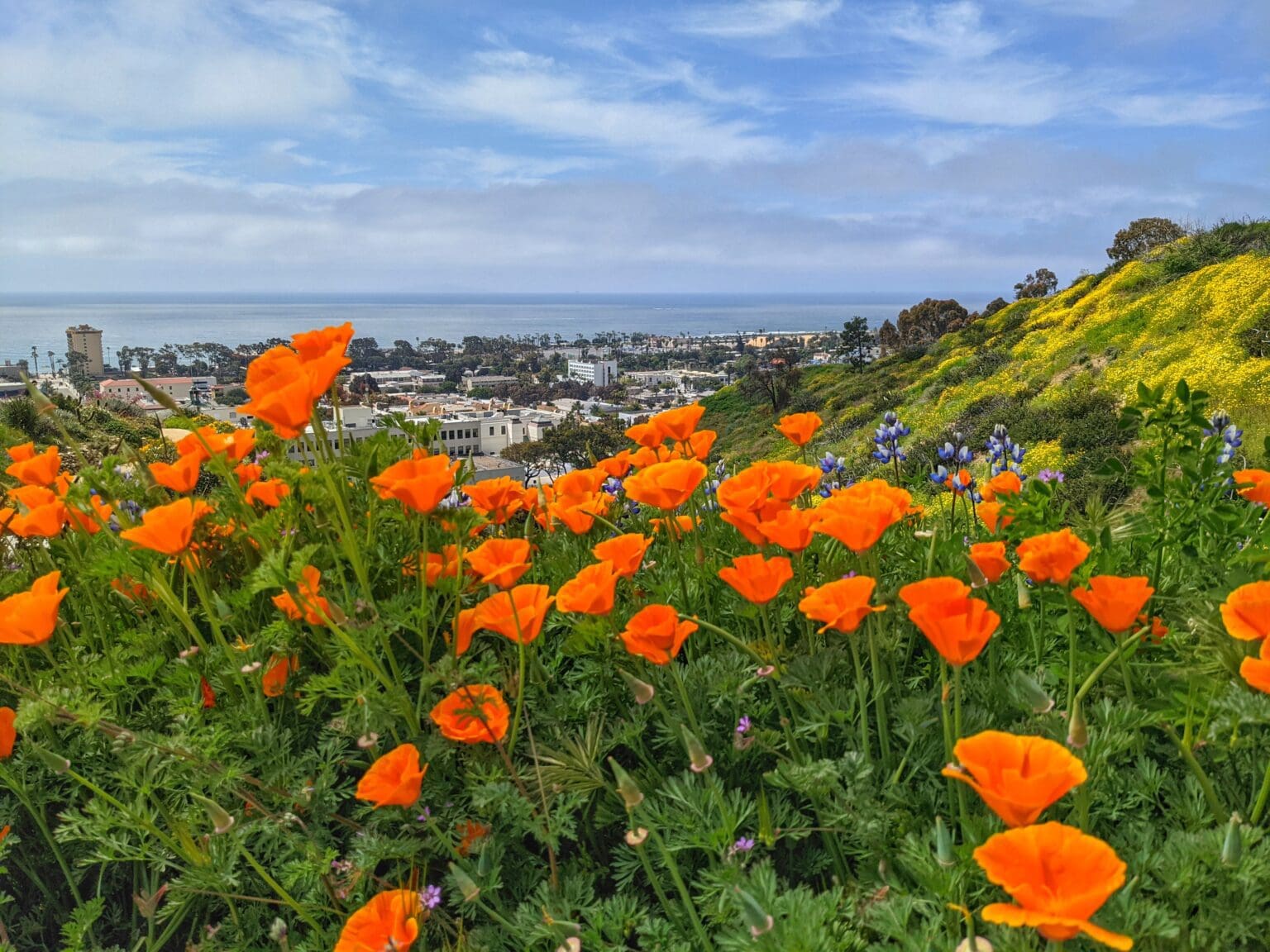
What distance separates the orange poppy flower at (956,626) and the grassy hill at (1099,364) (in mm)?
5571

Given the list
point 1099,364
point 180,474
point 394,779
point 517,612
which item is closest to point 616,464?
point 517,612

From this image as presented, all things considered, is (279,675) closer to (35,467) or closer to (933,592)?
(35,467)

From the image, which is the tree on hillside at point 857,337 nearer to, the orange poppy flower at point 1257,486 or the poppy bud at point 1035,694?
the orange poppy flower at point 1257,486

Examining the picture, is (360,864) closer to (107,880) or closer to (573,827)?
(573,827)

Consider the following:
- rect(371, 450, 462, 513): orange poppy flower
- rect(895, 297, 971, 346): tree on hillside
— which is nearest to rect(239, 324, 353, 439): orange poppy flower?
rect(371, 450, 462, 513): orange poppy flower

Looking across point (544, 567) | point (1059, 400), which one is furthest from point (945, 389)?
point (544, 567)

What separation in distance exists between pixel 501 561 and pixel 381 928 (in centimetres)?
61

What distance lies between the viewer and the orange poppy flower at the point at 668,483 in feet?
5.35

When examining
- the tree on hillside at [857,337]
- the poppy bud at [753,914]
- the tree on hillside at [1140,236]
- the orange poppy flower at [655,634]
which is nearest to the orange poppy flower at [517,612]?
the orange poppy flower at [655,634]

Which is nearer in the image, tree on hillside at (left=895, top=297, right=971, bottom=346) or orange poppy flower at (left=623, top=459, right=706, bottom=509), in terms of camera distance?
orange poppy flower at (left=623, top=459, right=706, bottom=509)

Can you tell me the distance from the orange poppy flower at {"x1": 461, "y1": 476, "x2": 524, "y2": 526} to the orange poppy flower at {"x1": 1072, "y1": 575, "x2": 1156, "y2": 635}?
1.19m

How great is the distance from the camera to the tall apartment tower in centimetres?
7338

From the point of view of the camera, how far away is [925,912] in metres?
1.13

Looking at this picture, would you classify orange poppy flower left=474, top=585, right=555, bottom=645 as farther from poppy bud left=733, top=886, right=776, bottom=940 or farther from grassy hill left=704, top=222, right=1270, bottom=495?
grassy hill left=704, top=222, right=1270, bottom=495
